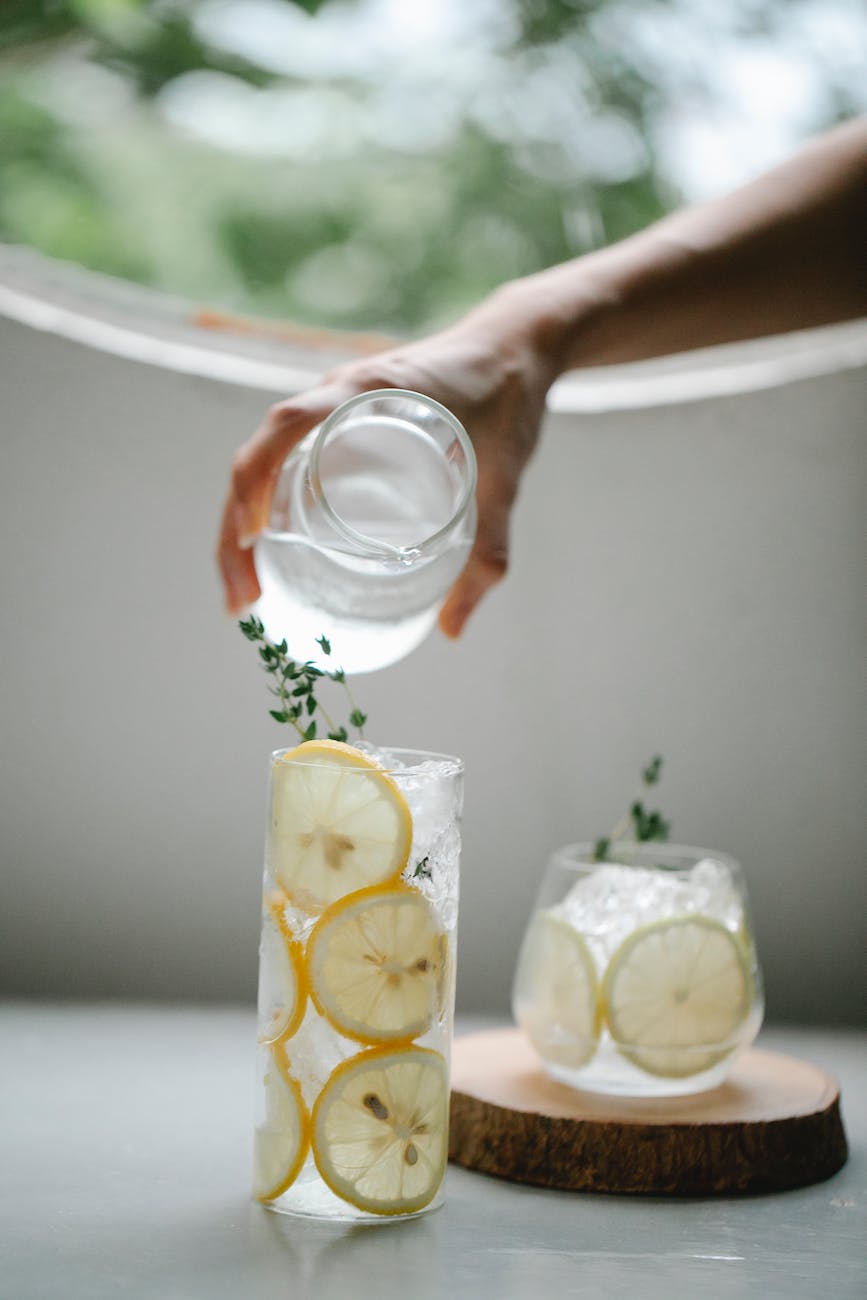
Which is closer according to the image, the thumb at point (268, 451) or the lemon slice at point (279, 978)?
the lemon slice at point (279, 978)

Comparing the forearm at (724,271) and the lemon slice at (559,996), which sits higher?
the forearm at (724,271)

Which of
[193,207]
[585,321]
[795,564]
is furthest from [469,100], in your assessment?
[585,321]

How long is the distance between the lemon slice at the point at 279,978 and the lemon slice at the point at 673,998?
0.76 ft

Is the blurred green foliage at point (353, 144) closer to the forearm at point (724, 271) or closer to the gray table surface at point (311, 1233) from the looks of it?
the forearm at point (724, 271)

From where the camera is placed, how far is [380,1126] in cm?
73

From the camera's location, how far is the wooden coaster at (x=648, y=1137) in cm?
83

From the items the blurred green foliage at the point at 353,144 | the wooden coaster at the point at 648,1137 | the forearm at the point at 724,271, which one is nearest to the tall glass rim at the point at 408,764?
the wooden coaster at the point at 648,1137

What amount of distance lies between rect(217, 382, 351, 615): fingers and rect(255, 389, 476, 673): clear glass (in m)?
0.01

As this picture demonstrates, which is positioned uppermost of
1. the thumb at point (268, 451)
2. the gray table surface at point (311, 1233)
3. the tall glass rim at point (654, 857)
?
the thumb at point (268, 451)

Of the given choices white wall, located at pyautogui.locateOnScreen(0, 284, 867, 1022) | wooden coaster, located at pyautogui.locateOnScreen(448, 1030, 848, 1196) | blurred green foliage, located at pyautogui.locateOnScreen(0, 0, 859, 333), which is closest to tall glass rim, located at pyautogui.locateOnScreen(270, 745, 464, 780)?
wooden coaster, located at pyautogui.locateOnScreen(448, 1030, 848, 1196)

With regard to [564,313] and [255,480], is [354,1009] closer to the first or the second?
[255,480]

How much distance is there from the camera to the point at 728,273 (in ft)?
3.47

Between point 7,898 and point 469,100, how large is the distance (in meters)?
3.26

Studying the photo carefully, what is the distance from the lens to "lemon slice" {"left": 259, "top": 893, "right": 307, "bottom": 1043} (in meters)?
0.74
